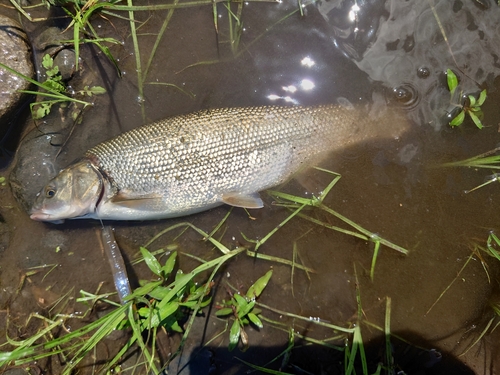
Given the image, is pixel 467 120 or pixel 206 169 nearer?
pixel 206 169

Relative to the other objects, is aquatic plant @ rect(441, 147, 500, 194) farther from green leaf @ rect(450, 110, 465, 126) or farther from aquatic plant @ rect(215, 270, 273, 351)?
aquatic plant @ rect(215, 270, 273, 351)

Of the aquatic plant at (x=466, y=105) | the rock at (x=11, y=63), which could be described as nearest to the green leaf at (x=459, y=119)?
the aquatic plant at (x=466, y=105)

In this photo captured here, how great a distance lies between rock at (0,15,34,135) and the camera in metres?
2.95

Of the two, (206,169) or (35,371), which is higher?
(206,169)

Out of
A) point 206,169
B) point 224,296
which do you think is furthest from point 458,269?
point 206,169

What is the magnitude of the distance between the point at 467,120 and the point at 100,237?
3.55m

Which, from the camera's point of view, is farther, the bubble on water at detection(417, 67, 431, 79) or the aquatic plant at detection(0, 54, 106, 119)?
the bubble on water at detection(417, 67, 431, 79)

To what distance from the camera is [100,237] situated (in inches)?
127

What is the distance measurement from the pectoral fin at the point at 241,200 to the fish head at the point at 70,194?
3.46 ft

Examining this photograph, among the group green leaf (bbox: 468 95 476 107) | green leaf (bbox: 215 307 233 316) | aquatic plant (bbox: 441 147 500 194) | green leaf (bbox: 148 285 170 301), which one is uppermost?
green leaf (bbox: 468 95 476 107)

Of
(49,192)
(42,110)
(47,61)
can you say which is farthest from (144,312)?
(47,61)

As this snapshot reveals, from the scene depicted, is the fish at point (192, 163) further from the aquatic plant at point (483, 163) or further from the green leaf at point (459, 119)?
the aquatic plant at point (483, 163)

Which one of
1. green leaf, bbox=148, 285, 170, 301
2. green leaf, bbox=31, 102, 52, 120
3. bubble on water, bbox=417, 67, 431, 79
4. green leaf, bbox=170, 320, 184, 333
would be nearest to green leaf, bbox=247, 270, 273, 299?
green leaf, bbox=170, 320, 184, 333

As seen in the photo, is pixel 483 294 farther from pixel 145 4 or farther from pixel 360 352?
pixel 145 4
